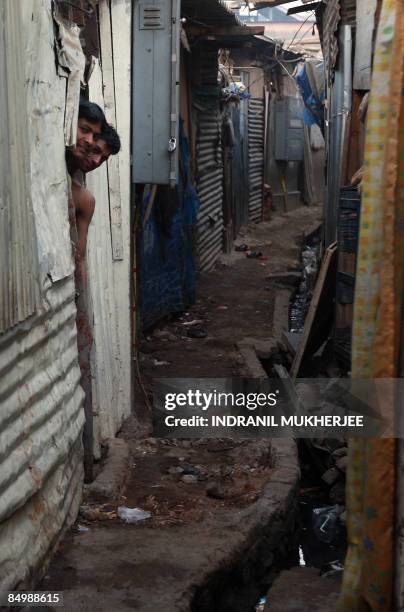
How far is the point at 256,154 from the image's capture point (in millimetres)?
20047

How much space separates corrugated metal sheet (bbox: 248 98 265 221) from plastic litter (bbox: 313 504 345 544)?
14.1 meters

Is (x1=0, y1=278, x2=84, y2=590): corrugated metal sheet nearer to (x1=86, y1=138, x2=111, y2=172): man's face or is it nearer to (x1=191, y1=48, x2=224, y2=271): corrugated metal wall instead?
(x1=86, y1=138, x2=111, y2=172): man's face

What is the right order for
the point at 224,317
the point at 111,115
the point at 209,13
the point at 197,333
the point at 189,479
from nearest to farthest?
the point at 189,479 → the point at 111,115 → the point at 197,333 → the point at 224,317 → the point at 209,13

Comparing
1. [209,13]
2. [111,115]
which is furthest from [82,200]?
[209,13]

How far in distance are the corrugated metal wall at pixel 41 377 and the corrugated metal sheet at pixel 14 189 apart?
0.02 m

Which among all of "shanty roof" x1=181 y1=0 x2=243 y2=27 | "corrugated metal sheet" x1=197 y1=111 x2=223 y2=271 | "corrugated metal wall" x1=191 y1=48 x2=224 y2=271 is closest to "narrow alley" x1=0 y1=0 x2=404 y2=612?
"shanty roof" x1=181 y1=0 x2=243 y2=27

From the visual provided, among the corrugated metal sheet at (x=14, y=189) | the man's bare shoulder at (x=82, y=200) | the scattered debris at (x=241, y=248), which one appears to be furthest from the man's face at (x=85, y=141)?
the scattered debris at (x=241, y=248)

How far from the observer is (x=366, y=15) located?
7.18 metres

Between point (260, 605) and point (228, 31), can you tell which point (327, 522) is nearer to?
point (260, 605)

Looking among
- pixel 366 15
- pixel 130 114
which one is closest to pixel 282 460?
pixel 130 114

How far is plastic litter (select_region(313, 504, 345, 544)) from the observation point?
17.8 feet

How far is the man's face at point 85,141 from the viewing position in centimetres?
448

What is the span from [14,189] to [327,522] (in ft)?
10.8

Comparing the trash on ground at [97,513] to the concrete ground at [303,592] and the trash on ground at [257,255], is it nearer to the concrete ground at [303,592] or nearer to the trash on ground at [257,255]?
the concrete ground at [303,592]
